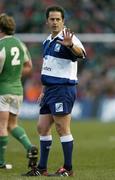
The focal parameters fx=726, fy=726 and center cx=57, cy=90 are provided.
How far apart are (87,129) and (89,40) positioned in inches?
257

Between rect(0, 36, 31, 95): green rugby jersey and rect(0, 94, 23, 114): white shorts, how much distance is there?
0.19ft

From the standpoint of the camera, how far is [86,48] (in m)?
25.6

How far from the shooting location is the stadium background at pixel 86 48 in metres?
23.8

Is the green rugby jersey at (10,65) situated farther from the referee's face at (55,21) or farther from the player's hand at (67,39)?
Answer: the player's hand at (67,39)

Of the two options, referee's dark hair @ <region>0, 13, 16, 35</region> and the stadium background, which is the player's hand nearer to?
referee's dark hair @ <region>0, 13, 16, 35</region>

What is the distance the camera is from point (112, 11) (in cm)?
2677

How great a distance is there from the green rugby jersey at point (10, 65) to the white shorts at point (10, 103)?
2.3 inches

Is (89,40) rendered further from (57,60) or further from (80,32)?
(57,60)

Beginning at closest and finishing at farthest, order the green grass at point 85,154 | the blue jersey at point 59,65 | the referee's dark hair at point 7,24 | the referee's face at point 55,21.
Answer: the referee's face at point 55,21 < the blue jersey at point 59,65 < the green grass at point 85,154 < the referee's dark hair at point 7,24

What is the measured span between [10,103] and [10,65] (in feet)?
1.83

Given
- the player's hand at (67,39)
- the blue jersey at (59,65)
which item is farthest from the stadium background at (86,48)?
the player's hand at (67,39)

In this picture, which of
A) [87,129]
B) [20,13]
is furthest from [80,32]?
[87,129]


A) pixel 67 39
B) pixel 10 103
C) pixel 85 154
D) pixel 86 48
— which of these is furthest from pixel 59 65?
pixel 86 48

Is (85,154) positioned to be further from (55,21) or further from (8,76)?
(55,21)
